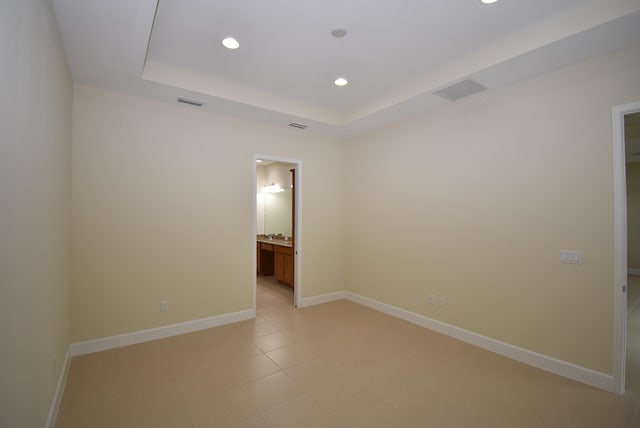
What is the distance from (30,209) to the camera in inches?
68.4

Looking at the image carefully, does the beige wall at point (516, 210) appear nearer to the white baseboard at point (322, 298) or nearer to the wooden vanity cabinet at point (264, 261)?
the white baseboard at point (322, 298)

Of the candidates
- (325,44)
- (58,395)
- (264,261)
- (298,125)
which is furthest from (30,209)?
(264,261)

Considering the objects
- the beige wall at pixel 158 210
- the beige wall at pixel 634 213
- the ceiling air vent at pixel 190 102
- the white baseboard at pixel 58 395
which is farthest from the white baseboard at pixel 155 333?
the beige wall at pixel 634 213

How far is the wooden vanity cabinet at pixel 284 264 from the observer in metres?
5.82

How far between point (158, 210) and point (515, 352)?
14.1 feet

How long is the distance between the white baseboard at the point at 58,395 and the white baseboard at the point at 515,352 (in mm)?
3815

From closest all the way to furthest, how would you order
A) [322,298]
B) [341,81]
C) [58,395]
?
1. [58,395]
2. [341,81]
3. [322,298]

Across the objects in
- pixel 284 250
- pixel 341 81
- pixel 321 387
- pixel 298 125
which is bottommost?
pixel 321 387

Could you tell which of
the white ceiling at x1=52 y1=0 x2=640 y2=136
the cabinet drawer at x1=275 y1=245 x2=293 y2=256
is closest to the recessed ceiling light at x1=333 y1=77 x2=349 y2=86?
the white ceiling at x1=52 y1=0 x2=640 y2=136

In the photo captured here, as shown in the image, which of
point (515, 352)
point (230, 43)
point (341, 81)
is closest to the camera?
point (230, 43)

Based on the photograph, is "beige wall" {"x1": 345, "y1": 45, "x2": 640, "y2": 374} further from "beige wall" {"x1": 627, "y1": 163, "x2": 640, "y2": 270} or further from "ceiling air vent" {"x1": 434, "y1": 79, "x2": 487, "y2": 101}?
"beige wall" {"x1": 627, "y1": 163, "x2": 640, "y2": 270}

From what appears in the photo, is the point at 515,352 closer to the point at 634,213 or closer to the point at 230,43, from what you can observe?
the point at 230,43

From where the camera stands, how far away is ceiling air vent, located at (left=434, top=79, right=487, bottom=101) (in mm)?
3248

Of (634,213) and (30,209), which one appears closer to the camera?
(30,209)
